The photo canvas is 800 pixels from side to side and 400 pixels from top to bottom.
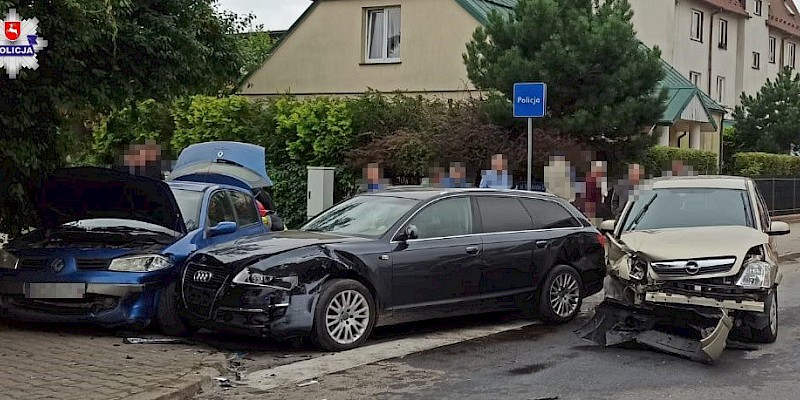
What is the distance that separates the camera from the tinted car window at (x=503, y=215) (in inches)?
405

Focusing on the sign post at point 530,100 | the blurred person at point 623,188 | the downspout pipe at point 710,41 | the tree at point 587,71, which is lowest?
the blurred person at point 623,188

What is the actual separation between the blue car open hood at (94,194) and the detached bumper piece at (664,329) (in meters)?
4.55

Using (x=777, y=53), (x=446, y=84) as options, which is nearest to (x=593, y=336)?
(x=446, y=84)

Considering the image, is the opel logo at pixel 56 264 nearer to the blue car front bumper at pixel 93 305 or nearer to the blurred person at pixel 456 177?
the blue car front bumper at pixel 93 305

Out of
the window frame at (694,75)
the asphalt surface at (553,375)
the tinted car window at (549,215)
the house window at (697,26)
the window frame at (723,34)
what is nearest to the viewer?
the asphalt surface at (553,375)

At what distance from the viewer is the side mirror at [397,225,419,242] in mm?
9375

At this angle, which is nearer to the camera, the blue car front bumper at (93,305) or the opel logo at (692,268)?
the opel logo at (692,268)

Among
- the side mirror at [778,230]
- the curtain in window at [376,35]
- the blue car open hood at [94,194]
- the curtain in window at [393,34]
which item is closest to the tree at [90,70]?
the blue car open hood at [94,194]

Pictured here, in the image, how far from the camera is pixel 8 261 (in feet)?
30.7

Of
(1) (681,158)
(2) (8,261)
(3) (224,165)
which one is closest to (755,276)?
(2) (8,261)

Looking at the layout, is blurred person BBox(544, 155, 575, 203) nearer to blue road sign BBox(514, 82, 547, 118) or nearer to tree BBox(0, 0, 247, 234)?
blue road sign BBox(514, 82, 547, 118)

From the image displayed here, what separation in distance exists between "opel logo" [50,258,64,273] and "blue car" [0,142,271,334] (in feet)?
0.04

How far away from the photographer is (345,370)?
26.6 feet

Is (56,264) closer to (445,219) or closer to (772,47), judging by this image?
(445,219)
